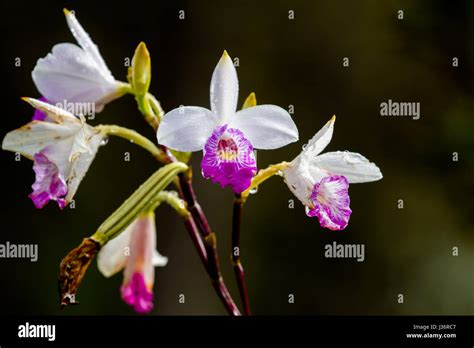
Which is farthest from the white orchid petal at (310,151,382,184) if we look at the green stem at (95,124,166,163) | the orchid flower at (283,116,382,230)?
the green stem at (95,124,166,163)

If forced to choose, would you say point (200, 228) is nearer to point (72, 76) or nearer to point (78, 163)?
point (78, 163)

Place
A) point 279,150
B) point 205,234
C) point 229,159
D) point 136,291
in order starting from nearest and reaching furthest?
point 229,159
point 205,234
point 136,291
point 279,150

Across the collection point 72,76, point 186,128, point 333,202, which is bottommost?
point 333,202

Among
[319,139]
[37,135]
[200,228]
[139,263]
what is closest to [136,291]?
[139,263]

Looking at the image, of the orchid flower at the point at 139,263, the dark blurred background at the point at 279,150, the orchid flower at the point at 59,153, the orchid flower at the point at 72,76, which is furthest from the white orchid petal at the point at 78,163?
the dark blurred background at the point at 279,150

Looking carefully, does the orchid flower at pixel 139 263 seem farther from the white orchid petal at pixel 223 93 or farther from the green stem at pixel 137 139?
the white orchid petal at pixel 223 93

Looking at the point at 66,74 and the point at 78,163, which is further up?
the point at 66,74

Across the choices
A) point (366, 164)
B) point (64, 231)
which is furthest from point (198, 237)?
point (64, 231)
